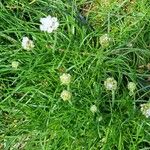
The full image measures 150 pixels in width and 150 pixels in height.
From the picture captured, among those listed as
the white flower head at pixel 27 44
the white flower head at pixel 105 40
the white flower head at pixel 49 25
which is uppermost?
the white flower head at pixel 49 25

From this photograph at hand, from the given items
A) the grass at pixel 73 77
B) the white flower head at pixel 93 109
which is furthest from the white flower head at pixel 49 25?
the white flower head at pixel 93 109

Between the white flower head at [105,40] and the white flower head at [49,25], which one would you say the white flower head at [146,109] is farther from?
the white flower head at [49,25]

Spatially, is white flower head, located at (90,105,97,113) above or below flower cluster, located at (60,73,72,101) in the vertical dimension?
below

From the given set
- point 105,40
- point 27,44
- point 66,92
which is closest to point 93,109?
point 66,92

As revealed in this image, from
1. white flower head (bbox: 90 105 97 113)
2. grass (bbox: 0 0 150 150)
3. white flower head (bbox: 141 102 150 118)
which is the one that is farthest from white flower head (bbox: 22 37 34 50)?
white flower head (bbox: 141 102 150 118)

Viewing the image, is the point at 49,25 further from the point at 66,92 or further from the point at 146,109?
the point at 146,109

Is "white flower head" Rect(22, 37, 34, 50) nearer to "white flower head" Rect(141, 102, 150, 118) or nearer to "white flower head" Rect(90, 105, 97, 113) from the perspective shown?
"white flower head" Rect(90, 105, 97, 113)

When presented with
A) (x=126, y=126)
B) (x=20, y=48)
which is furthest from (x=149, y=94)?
(x=20, y=48)

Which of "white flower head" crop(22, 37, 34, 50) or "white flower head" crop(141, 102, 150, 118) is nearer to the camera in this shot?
"white flower head" crop(141, 102, 150, 118)
